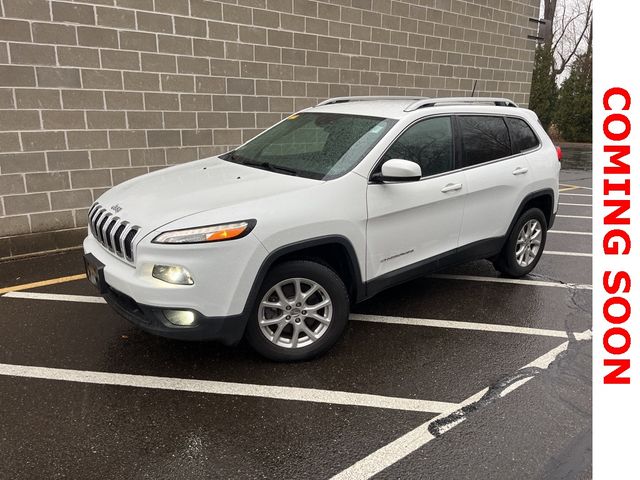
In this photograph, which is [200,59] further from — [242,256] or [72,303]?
[242,256]

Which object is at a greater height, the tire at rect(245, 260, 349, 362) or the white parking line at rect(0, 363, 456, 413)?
the tire at rect(245, 260, 349, 362)

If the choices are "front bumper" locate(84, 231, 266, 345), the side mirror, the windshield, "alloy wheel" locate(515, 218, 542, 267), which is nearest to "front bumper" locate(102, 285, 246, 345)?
"front bumper" locate(84, 231, 266, 345)

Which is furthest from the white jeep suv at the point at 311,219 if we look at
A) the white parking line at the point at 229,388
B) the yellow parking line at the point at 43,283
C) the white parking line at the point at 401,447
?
the yellow parking line at the point at 43,283

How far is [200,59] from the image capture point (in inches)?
267

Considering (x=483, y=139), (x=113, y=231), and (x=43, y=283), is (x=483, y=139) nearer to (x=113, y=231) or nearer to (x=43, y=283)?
(x=113, y=231)

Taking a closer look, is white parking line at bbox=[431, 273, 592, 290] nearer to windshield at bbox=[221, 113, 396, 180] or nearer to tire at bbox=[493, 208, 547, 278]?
tire at bbox=[493, 208, 547, 278]

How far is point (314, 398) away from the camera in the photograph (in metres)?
3.20

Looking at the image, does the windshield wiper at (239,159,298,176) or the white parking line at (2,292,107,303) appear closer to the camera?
the windshield wiper at (239,159,298,176)

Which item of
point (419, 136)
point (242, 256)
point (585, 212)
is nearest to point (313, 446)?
point (242, 256)

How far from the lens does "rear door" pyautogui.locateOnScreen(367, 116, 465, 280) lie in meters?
3.78

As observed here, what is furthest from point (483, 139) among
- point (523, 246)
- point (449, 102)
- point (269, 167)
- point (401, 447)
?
point (401, 447)

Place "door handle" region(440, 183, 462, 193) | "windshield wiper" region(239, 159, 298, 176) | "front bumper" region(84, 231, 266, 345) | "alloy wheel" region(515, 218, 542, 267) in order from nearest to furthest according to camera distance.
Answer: "front bumper" region(84, 231, 266, 345)
"windshield wiper" region(239, 159, 298, 176)
"door handle" region(440, 183, 462, 193)
"alloy wheel" region(515, 218, 542, 267)

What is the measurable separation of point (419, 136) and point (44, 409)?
3.22m

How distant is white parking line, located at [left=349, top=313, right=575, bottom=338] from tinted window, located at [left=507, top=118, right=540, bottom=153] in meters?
1.78
